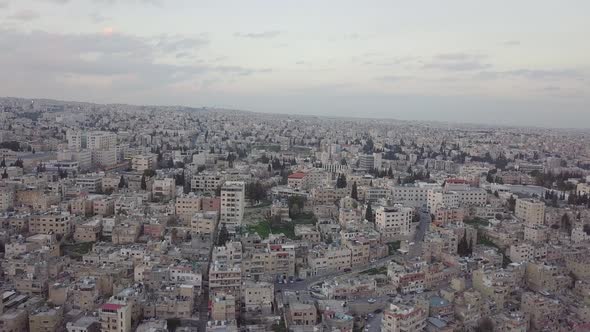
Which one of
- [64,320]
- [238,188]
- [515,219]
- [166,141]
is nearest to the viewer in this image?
[64,320]

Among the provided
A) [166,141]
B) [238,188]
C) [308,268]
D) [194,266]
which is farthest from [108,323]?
[166,141]

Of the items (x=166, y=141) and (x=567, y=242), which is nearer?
(x=567, y=242)

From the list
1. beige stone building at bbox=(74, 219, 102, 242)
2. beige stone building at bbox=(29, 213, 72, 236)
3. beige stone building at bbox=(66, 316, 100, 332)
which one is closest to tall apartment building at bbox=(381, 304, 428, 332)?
beige stone building at bbox=(66, 316, 100, 332)

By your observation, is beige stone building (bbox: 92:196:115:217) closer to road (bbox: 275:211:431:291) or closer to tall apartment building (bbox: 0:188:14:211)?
tall apartment building (bbox: 0:188:14:211)

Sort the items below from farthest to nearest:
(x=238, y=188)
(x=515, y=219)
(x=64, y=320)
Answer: (x=515, y=219) < (x=238, y=188) < (x=64, y=320)

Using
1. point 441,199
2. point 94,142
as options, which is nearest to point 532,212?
point 441,199

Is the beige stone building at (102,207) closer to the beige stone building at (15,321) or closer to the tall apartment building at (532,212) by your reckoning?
the beige stone building at (15,321)

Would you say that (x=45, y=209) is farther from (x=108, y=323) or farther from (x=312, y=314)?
(x=312, y=314)

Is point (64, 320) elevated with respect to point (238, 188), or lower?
lower
